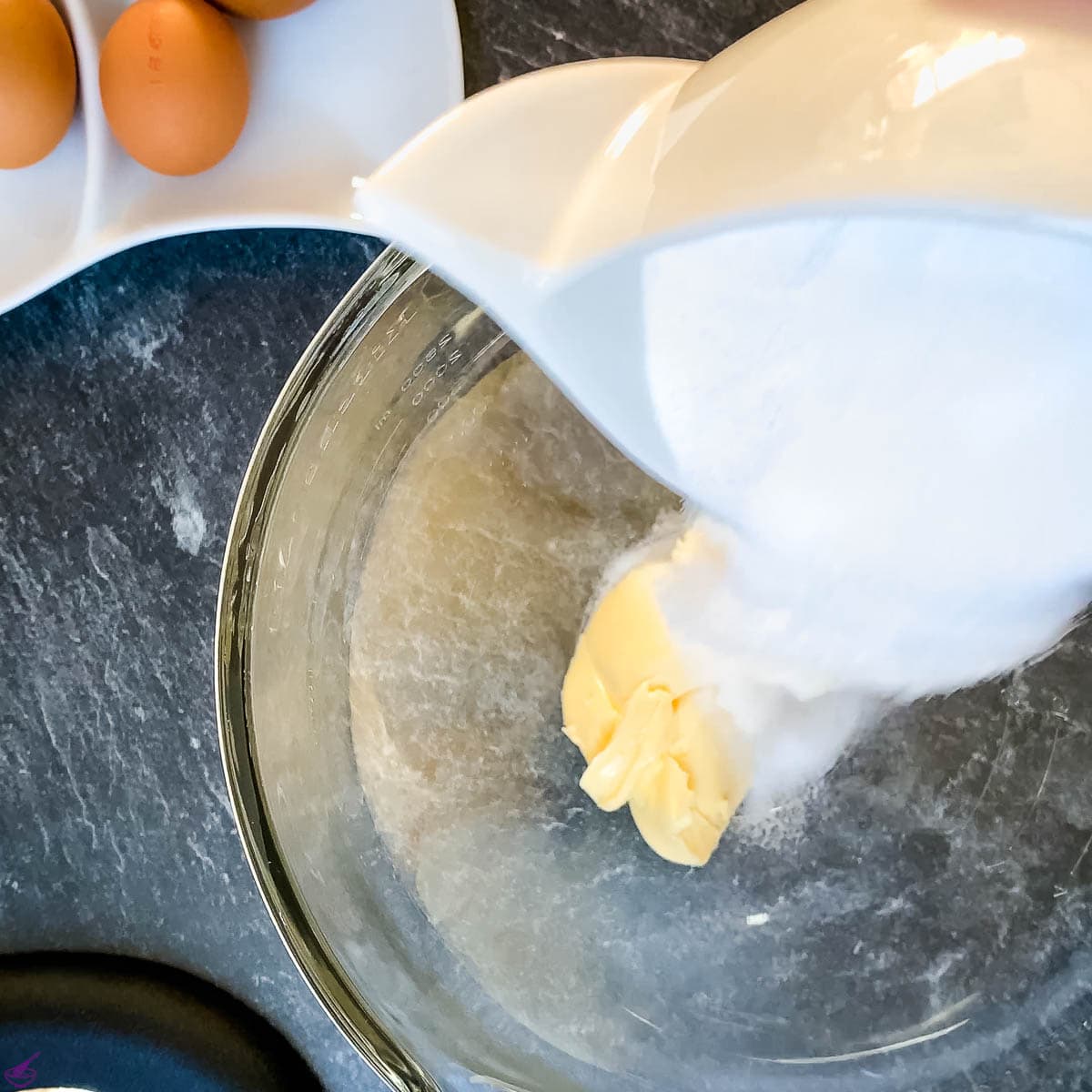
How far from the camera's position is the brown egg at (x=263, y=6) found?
59cm

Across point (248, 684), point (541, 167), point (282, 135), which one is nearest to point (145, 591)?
point (248, 684)

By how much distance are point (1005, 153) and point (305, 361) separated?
0.44 meters

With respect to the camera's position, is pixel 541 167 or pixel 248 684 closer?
pixel 541 167

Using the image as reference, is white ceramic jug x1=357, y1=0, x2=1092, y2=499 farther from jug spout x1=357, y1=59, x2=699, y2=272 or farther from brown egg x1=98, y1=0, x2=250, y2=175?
brown egg x1=98, y1=0, x2=250, y2=175

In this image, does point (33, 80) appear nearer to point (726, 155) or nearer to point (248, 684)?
point (248, 684)

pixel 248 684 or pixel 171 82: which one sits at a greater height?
pixel 171 82

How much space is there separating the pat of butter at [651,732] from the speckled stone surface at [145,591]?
263mm

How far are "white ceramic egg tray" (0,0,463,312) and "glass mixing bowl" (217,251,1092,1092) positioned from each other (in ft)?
0.40

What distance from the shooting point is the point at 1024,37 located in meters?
0.22

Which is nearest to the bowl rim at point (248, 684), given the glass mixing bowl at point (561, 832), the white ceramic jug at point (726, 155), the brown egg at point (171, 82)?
the glass mixing bowl at point (561, 832)

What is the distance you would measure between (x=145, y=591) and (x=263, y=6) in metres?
0.38

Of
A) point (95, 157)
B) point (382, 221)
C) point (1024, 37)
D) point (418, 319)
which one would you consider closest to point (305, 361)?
point (418, 319)

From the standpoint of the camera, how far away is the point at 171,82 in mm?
572

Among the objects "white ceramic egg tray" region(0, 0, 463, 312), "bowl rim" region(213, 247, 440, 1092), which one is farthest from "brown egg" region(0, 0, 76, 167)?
"bowl rim" region(213, 247, 440, 1092)
